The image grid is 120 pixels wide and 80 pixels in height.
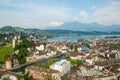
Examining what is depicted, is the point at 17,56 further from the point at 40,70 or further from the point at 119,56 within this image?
the point at 119,56

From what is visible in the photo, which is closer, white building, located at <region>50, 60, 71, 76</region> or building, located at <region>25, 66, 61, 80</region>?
building, located at <region>25, 66, 61, 80</region>

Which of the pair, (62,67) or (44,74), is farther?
(62,67)

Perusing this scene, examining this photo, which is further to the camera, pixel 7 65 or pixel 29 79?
pixel 7 65

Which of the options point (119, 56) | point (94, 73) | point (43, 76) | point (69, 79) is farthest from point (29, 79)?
point (119, 56)

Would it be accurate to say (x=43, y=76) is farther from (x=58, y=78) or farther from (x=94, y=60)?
(x=94, y=60)

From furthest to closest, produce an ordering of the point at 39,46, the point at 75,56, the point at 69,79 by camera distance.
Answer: the point at 39,46 < the point at 75,56 < the point at 69,79

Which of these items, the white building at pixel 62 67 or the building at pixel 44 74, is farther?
the white building at pixel 62 67

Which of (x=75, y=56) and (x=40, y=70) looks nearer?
(x=40, y=70)

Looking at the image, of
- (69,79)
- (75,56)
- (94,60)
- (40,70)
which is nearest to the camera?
(69,79)

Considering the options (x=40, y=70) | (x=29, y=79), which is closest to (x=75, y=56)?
(x=40, y=70)
